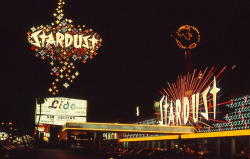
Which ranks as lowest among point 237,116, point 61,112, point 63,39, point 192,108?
point 237,116

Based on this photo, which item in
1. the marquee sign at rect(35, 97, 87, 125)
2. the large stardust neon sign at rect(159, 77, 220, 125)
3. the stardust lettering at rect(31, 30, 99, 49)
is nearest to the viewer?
the stardust lettering at rect(31, 30, 99, 49)

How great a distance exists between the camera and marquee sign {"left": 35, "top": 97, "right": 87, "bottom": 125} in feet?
147

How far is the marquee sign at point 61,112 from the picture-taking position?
147ft

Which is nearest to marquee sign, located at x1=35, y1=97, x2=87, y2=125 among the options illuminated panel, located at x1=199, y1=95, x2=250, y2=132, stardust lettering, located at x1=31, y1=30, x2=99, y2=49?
illuminated panel, located at x1=199, y1=95, x2=250, y2=132

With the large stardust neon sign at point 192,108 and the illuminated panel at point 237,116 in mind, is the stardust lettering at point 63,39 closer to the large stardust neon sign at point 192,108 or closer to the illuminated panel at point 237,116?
the large stardust neon sign at point 192,108

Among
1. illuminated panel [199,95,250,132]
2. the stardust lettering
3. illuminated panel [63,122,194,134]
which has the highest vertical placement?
the stardust lettering

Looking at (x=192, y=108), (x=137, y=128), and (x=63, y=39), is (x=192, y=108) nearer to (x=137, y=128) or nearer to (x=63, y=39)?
(x=137, y=128)

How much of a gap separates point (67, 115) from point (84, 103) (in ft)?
9.65

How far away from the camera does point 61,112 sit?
148 ft

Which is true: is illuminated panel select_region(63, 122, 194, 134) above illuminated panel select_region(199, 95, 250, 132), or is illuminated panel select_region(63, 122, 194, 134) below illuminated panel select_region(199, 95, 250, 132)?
below

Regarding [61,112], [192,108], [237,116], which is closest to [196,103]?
[192,108]

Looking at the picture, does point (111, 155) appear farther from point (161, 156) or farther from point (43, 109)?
point (43, 109)

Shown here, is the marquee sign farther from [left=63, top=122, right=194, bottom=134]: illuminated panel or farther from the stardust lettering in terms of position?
the stardust lettering

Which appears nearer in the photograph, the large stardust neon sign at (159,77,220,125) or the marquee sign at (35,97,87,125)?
the large stardust neon sign at (159,77,220,125)
